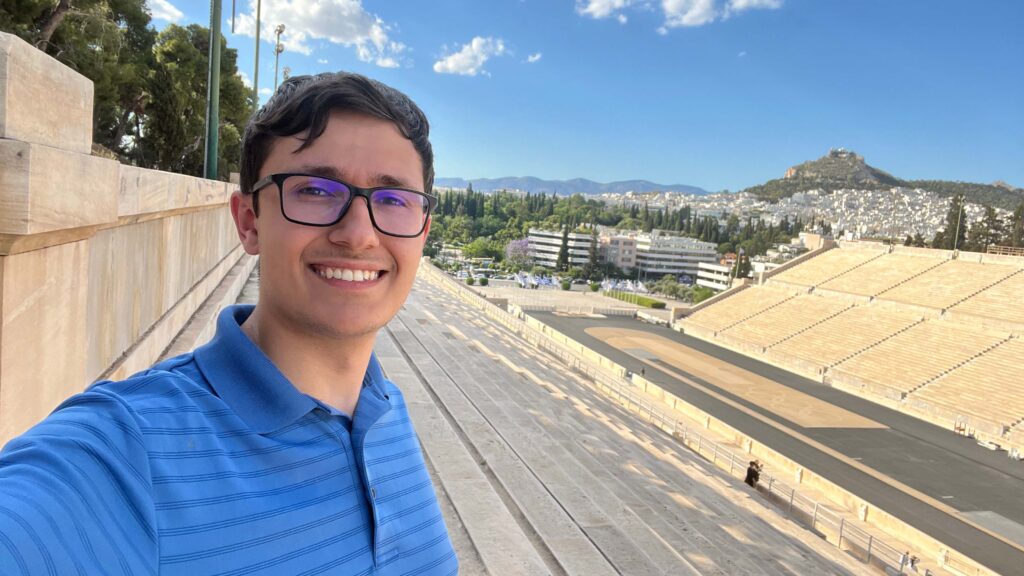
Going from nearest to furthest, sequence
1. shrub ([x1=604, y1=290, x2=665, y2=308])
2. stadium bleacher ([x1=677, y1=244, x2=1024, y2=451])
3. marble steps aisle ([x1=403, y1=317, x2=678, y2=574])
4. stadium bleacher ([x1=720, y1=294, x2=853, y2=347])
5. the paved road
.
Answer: marble steps aisle ([x1=403, y1=317, x2=678, y2=574]) < the paved road < stadium bleacher ([x1=677, y1=244, x2=1024, y2=451]) < stadium bleacher ([x1=720, y1=294, x2=853, y2=347]) < shrub ([x1=604, y1=290, x2=665, y2=308])

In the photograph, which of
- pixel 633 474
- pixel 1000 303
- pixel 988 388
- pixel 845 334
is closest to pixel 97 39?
pixel 633 474

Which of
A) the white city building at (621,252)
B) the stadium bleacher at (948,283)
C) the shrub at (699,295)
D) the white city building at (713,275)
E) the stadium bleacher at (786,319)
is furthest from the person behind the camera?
the white city building at (621,252)

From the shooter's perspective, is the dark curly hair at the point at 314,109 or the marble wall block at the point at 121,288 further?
the marble wall block at the point at 121,288

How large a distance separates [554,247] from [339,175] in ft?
304

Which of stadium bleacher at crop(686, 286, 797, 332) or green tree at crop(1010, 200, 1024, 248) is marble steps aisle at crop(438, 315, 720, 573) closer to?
stadium bleacher at crop(686, 286, 797, 332)

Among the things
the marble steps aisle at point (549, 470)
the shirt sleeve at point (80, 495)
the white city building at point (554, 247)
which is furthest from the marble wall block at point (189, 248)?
the white city building at point (554, 247)

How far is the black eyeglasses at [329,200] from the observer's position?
3.76ft

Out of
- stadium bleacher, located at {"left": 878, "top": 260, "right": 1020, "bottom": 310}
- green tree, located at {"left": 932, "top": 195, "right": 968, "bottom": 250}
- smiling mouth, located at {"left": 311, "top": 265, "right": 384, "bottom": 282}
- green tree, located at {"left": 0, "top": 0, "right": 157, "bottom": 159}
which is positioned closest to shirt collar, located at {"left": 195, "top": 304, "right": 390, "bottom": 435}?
smiling mouth, located at {"left": 311, "top": 265, "right": 384, "bottom": 282}

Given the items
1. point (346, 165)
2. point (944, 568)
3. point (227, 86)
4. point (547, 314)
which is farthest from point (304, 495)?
point (547, 314)

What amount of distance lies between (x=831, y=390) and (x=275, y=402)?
28840 mm

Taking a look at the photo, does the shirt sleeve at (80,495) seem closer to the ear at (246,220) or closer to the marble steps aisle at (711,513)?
the ear at (246,220)

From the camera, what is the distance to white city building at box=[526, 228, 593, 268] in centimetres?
8712

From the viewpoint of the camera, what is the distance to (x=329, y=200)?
1.17 meters

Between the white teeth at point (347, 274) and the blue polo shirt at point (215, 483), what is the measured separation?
0.19 m
